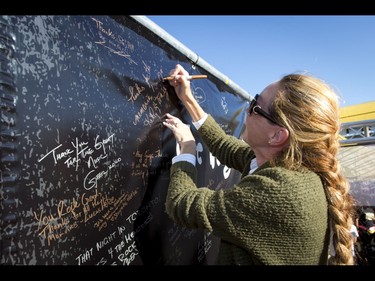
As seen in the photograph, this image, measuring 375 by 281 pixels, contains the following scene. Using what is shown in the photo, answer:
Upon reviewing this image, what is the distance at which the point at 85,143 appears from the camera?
0.93 m

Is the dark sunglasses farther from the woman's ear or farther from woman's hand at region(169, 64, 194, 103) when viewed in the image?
woman's hand at region(169, 64, 194, 103)

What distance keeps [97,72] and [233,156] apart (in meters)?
0.78

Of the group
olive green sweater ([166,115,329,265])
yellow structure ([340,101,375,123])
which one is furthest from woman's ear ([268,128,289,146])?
yellow structure ([340,101,375,123])

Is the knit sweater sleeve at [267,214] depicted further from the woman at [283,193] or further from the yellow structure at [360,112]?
the yellow structure at [360,112]

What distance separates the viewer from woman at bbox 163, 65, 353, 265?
0.96 metres

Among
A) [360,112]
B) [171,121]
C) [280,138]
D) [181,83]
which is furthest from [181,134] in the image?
[360,112]

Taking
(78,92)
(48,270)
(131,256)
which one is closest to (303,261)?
(131,256)

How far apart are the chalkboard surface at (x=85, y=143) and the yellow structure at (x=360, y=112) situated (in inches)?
227

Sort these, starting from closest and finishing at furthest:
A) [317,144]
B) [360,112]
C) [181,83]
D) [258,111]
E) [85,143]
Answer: [85,143], [317,144], [258,111], [181,83], [360,112]

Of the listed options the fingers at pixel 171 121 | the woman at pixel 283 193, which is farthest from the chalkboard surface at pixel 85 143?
the woman at pixel 283 193

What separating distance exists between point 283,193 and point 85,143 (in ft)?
2.04

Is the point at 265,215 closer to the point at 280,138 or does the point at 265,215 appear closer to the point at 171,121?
the point at 280,138

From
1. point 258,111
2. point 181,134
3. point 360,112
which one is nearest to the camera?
point 258,111
